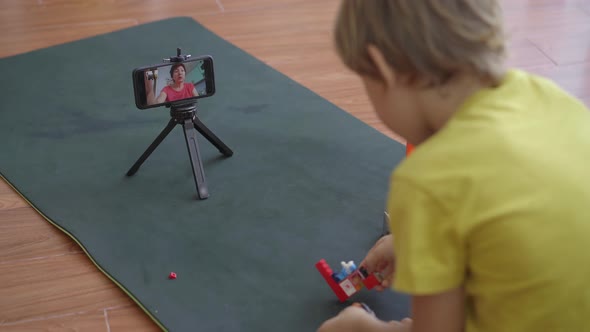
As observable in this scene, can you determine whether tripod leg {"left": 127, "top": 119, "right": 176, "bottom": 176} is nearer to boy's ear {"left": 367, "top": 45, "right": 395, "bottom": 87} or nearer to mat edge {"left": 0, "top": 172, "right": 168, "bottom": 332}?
mat edge {"left": 0, "top": 172, "right": 168, "bottom": 332}

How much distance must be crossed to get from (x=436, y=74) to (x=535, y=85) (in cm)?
13

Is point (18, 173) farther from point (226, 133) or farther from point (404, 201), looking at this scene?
point (404, 201)

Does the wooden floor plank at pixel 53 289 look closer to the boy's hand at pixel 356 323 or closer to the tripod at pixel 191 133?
the tripod at pixel 191 133

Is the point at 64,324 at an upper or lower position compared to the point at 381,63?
lower

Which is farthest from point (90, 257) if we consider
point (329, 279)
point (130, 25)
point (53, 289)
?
point (130, 25)

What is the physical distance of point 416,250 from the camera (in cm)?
79

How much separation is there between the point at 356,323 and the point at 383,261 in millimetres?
113

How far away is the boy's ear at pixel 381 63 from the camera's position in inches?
30.7

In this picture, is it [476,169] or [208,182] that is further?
[208,182]

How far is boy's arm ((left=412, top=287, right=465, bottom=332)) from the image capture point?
825mm

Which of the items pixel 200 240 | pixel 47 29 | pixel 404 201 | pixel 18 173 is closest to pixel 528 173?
pixel 404 201

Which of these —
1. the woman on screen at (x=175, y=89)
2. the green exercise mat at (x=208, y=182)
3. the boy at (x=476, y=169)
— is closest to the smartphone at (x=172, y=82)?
the woman on screen at (x=175, y=89)

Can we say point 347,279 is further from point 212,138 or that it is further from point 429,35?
point 429,35

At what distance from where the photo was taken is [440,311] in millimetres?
832
